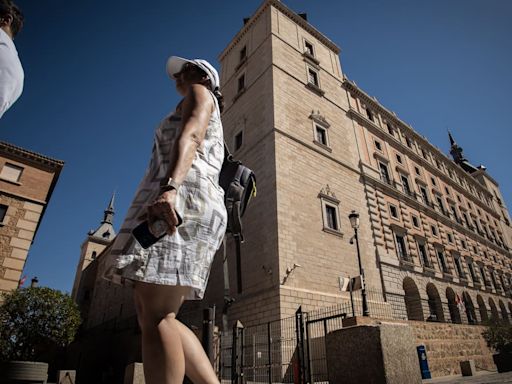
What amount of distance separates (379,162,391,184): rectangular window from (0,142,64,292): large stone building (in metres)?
20.2

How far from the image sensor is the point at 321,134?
61.7 ft

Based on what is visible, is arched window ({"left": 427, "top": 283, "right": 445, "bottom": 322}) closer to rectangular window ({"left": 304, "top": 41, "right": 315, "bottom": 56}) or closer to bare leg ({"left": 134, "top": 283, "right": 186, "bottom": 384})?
rectangular window ({"left": 304, "top": 41, "right": 315, "bottom": 56})

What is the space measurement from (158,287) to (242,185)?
120cm

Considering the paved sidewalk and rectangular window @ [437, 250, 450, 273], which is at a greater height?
rectangular window @ [437, 250, 450, 273]

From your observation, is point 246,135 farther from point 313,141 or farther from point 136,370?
point 136,370

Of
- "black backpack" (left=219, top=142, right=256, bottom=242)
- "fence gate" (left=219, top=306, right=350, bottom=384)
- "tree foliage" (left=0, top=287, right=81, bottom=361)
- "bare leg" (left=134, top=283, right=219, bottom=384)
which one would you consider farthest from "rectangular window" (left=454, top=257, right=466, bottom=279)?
"bare leg" (left=134, top=283, right=219, bottom=384)

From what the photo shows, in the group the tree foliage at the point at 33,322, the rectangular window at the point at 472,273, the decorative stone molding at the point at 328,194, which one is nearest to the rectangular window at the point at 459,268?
the rectangular window at the point at 472,273

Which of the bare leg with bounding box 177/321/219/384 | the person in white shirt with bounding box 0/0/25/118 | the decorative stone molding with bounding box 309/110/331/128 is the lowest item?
the bare leg with bounding box 177/321/219/384

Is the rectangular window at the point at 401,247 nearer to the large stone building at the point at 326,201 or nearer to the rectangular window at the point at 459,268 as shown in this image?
the large stone building at the point at 326,201

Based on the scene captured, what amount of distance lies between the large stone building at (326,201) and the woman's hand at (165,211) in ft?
31.5

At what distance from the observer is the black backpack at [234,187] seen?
240 centimetres

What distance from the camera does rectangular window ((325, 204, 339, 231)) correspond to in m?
15.3

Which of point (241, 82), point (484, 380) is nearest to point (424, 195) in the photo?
point (241, 82)

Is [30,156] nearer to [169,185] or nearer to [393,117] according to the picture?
[169,185]
